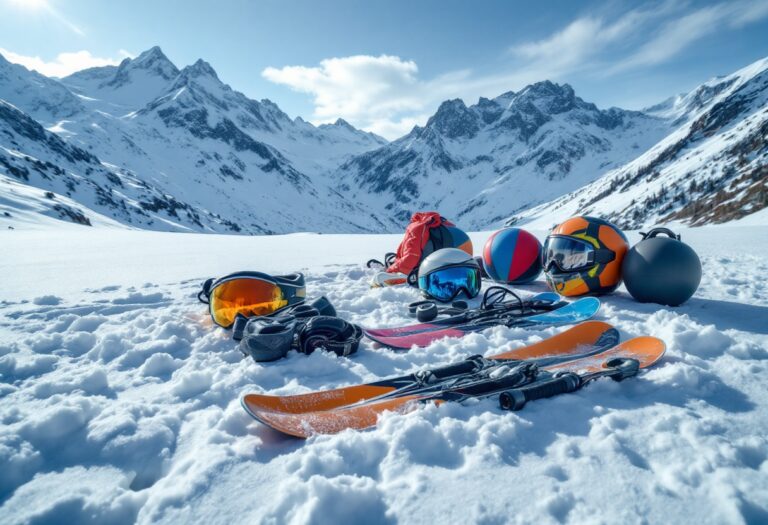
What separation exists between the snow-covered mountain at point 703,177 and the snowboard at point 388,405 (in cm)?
7081

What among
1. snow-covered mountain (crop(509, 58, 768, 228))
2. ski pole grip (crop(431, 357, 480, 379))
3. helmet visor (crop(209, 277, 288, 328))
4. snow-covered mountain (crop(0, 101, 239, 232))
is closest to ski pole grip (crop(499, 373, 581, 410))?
ski pole grip (crop(431, 357, 480, 379))

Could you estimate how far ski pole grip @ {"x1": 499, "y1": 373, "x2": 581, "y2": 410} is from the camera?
10.6 feet

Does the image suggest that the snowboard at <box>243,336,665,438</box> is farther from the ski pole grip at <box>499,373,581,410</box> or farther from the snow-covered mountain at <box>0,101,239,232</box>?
the snow-covered mountain at <box>0,101,239,232</box>

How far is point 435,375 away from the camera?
3.85m

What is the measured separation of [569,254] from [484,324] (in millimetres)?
2569

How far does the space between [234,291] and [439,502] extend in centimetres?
448

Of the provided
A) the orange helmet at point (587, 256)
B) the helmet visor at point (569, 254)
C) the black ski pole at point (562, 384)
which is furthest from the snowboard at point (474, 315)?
the black ski pole at point (562, 384)

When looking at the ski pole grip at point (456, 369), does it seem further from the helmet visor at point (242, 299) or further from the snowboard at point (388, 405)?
the helmet visor at point (242, 299)

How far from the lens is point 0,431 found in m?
3.07

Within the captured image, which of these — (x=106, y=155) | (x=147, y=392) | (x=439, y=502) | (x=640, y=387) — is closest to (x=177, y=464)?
(x=147, y=392)

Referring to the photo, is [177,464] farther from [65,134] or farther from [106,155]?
[65,134]

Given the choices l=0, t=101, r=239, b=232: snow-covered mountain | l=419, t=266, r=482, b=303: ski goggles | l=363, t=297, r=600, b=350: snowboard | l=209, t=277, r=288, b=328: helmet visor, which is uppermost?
l=0, t=101, r=239, b=232: snow-covered mountain

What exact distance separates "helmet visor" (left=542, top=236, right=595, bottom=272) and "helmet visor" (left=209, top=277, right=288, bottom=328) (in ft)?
17.0

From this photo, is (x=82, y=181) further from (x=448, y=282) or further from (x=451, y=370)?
(x=451, y=370)
